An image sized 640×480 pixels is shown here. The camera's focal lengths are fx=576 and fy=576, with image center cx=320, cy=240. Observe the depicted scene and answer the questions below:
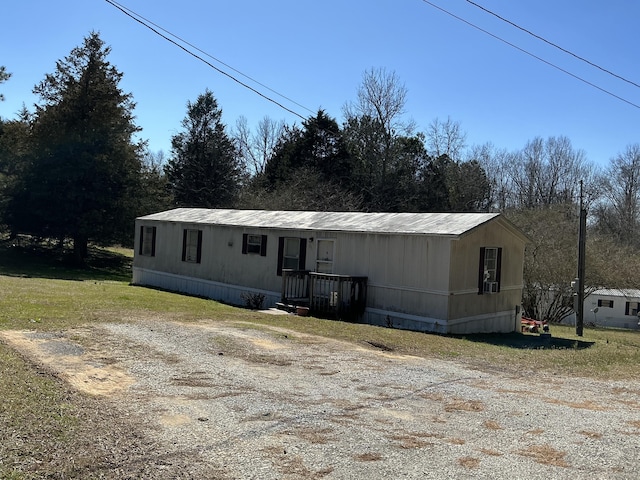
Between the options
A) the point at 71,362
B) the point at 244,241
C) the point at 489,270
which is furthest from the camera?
the point at 244,241

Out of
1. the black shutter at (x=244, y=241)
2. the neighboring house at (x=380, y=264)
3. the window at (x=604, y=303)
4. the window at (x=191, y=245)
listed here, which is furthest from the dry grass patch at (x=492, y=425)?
the window at (x=604, y=303)

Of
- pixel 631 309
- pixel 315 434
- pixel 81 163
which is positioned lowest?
pixel 631 309

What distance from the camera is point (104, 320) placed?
11.2m

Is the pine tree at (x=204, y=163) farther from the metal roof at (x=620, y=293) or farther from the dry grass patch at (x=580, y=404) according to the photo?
the dry grass patch at (x=580, y=404)

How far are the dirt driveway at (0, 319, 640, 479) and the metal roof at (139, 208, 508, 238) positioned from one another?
219 inches

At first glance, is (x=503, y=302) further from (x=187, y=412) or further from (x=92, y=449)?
(x=92, y=449)

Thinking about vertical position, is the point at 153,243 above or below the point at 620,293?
above

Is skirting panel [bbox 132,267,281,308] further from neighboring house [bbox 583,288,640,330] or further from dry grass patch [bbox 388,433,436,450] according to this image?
neighboring house [bbox 583,288,640,330]

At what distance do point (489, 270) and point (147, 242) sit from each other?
44.7 ft

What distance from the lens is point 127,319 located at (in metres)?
11.6

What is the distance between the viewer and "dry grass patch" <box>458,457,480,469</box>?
436 centimetres

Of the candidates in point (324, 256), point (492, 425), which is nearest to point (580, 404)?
point (492, 425)

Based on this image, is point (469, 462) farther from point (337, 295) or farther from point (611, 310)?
point (611, 310)

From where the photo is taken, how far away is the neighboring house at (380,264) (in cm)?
1390
